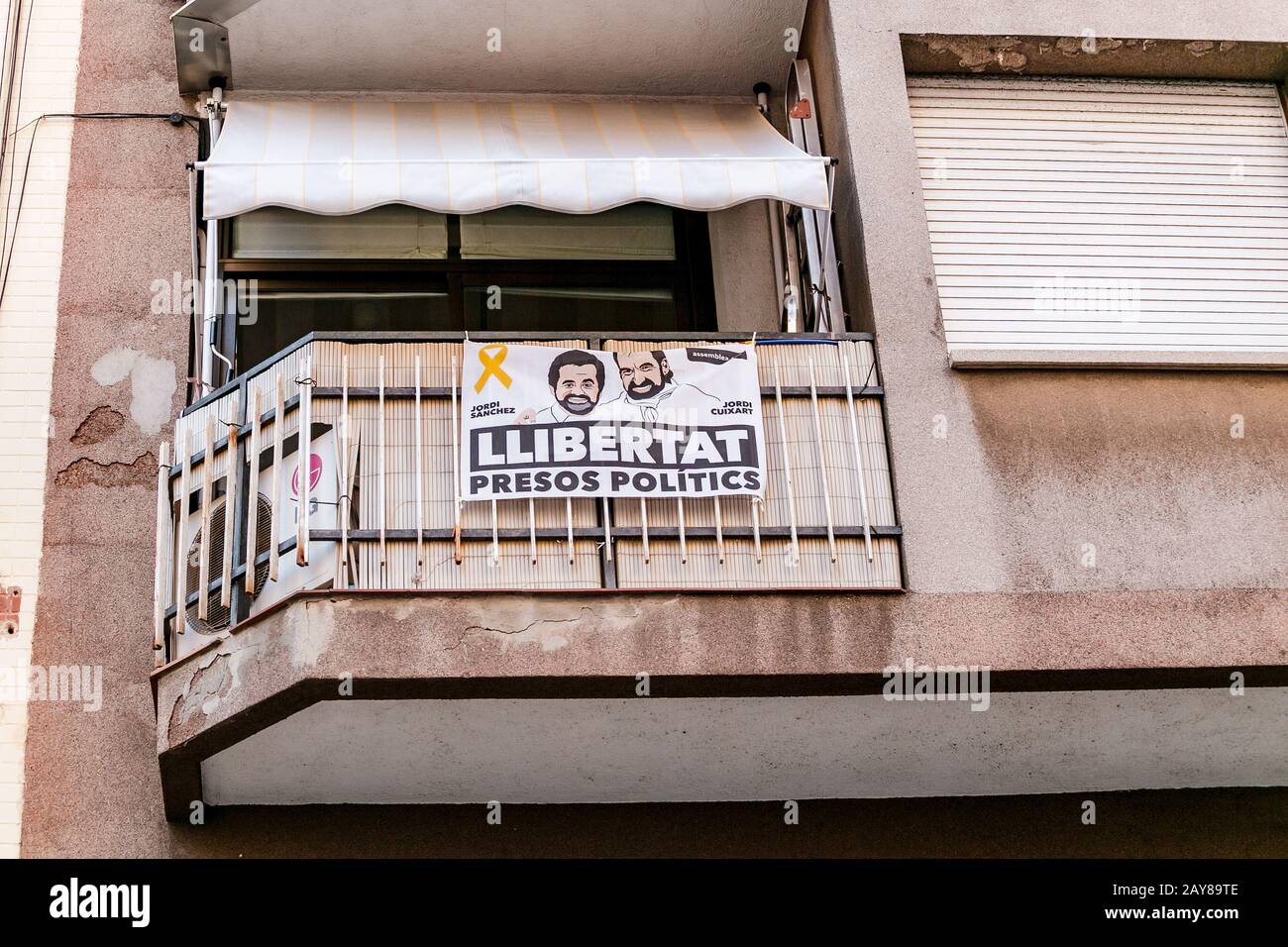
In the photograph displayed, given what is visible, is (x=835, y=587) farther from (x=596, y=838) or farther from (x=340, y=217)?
(x=340, y=217)

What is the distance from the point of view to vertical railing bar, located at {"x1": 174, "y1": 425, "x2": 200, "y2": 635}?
732 cm

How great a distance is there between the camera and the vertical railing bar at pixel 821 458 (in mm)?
7387

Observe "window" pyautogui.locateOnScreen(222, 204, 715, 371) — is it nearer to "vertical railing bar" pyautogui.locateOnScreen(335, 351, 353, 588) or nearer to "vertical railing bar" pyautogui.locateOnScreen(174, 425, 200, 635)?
"vertical railing bar" pyautogui.locateOnScreen(174, 425, 200, 635)

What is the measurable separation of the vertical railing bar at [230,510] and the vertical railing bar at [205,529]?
75mm

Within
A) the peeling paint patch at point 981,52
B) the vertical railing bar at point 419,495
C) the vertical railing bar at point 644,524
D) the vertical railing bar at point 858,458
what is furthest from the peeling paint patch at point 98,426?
the peeling paint patch at point 981,52

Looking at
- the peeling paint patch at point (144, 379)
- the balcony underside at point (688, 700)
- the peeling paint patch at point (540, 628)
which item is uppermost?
the peeling paint patch at point (144, 379)

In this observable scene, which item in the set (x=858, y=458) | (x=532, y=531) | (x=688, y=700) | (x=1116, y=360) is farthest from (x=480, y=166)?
(x=1116, y=360)

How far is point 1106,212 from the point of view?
28.7ft

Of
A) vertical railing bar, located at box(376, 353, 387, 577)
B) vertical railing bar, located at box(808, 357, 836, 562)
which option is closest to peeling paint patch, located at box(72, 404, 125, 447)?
vertical railing bar, located at box(376, 353, 387, 577)

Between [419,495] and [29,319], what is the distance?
3.01 m

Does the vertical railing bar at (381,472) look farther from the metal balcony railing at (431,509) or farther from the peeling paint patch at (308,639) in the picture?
the peeling paint patch at (308,639)

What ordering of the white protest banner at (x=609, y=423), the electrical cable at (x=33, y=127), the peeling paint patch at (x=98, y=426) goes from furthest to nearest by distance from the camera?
1. the electrical cable at (x=33, y=127)
2. the peeling paint patch at (x=98, y=426)
3. the white protest banner at (x=609, y=423)

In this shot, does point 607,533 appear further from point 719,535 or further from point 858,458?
point 858,458

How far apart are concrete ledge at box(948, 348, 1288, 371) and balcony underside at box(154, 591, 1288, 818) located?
1.24 meters
